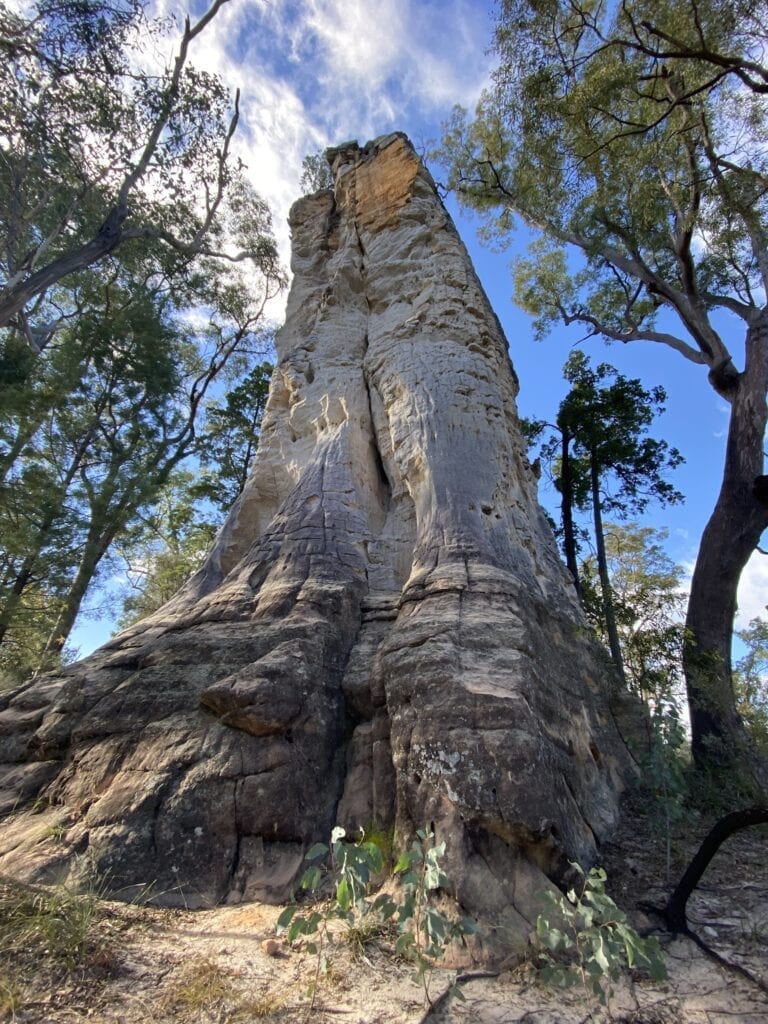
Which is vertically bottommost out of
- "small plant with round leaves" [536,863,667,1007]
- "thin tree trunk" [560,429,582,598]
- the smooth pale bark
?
"small plant with round leaves" [536,863,667,1007]

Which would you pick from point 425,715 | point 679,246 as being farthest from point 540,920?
point 679,246

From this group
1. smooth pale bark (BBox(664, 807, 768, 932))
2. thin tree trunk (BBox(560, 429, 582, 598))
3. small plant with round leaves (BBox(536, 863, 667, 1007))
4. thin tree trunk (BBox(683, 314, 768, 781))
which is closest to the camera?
small plant with round leaves (BBox(536, 863, 667, 1007))

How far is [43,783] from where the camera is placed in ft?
14.1

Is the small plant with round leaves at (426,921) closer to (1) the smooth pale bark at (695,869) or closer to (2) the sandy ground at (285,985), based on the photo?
(2) the sandy ground at (285,985)

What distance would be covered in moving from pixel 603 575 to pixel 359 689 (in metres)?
8.28

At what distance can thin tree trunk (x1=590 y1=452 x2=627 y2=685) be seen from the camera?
30.7ft

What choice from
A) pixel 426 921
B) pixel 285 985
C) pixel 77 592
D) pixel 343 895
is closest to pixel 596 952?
pixel 426 921

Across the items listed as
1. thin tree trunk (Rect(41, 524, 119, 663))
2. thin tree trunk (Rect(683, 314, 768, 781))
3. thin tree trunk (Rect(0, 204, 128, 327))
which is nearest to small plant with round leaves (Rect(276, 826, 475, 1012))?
thin tree trunk (Rect(683, 314, 768, 781))

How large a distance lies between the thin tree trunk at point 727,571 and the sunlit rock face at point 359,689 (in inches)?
64.9

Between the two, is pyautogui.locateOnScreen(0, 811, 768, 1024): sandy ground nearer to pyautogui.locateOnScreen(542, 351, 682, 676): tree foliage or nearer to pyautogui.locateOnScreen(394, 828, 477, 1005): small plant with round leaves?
pyautogui.locateOnScreen(394, 828, 477, 1005): small plant with round leaves

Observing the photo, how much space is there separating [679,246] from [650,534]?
9.24 metres

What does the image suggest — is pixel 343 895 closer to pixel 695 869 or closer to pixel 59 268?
pixel 695 869

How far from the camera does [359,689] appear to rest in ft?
14.9

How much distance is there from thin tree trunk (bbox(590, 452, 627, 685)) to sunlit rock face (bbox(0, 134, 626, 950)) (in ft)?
9.91
